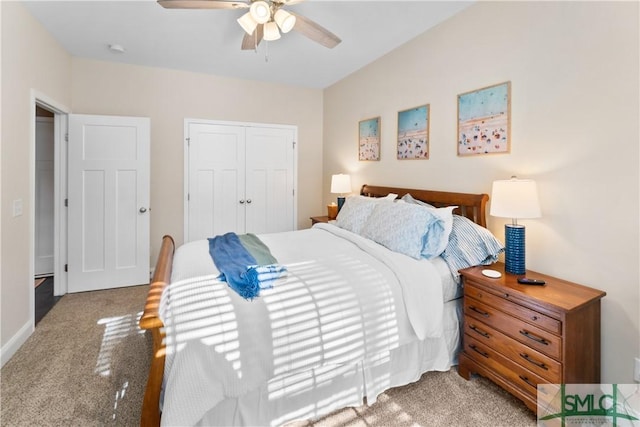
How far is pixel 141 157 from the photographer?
3.76 meters

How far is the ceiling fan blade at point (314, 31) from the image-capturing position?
2216 mm

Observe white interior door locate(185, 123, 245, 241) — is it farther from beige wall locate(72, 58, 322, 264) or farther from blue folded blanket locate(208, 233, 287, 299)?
blue folded blanket locate(208, 233, 287, 299)

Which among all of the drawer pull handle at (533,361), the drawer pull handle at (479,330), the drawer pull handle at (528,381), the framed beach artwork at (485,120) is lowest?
the drawer pull handle at (528,381)

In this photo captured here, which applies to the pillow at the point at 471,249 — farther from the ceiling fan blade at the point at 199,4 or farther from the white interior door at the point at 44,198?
the white interior door at the point at 44,198

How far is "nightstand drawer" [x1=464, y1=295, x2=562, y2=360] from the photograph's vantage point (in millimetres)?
1614

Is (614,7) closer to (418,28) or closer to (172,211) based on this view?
(418,28)

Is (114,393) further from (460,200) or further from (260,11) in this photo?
(460,200)

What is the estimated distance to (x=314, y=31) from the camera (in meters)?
2.35

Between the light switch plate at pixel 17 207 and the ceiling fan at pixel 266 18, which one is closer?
the ceiling fan at pixel 266 18

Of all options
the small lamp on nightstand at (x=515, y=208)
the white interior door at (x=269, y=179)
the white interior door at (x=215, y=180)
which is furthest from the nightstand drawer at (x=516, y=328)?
the white interior door at (x=215, y=180)

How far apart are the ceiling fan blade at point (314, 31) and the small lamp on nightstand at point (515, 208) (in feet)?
5.31

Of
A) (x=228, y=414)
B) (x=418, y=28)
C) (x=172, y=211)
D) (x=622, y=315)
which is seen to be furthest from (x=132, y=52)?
(x=622, y=315)

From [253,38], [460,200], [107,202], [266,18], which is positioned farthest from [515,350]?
[107,202]

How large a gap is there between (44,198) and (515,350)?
18.1ft
